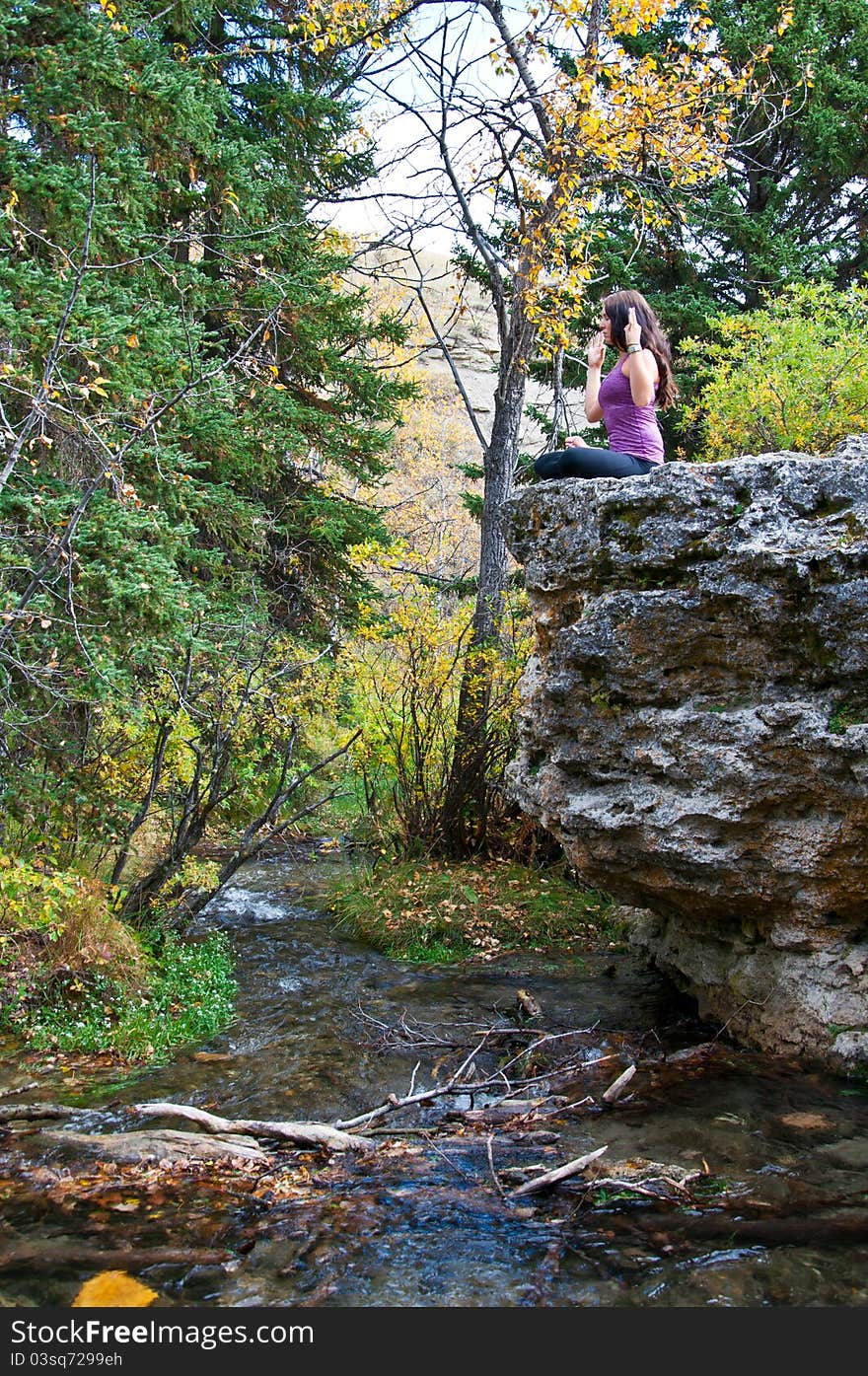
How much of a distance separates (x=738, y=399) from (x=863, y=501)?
14.6ft

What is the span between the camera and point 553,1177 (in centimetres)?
287

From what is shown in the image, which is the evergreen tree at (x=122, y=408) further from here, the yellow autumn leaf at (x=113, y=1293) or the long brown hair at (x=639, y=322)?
the yellow autumn leaf at (x=113, y=1293)

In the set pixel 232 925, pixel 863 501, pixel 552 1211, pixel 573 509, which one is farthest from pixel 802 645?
pixel 232 925

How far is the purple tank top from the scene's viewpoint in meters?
4.66

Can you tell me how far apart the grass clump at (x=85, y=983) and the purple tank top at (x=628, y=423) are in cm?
364

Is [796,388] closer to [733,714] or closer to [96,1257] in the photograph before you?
[733,714]

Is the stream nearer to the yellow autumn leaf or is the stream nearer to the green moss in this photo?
the yellow autumn leaf

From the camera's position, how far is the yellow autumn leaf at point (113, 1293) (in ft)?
7.60

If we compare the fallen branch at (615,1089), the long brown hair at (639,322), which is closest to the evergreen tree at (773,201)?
the long brown hair at (639,322)

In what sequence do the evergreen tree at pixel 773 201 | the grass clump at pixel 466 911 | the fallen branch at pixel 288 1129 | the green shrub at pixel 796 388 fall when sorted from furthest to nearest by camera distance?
the evergreen tree at pixel 773 201 → the green shrub at pixel 796 388 → the grass clump at pixel 466 911 → the fallen branch at pixel 288 1129

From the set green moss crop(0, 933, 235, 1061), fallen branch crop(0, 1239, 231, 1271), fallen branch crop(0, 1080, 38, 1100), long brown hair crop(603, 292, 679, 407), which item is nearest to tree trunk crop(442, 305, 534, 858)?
long brown hair crop(603, 292, 679, 407)

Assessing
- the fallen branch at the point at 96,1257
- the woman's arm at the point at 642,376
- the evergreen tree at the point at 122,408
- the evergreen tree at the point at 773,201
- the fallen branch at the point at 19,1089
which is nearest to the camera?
the fallen branch at the point at 96,1257

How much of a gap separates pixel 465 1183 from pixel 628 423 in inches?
146

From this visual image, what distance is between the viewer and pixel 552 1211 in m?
2.79
